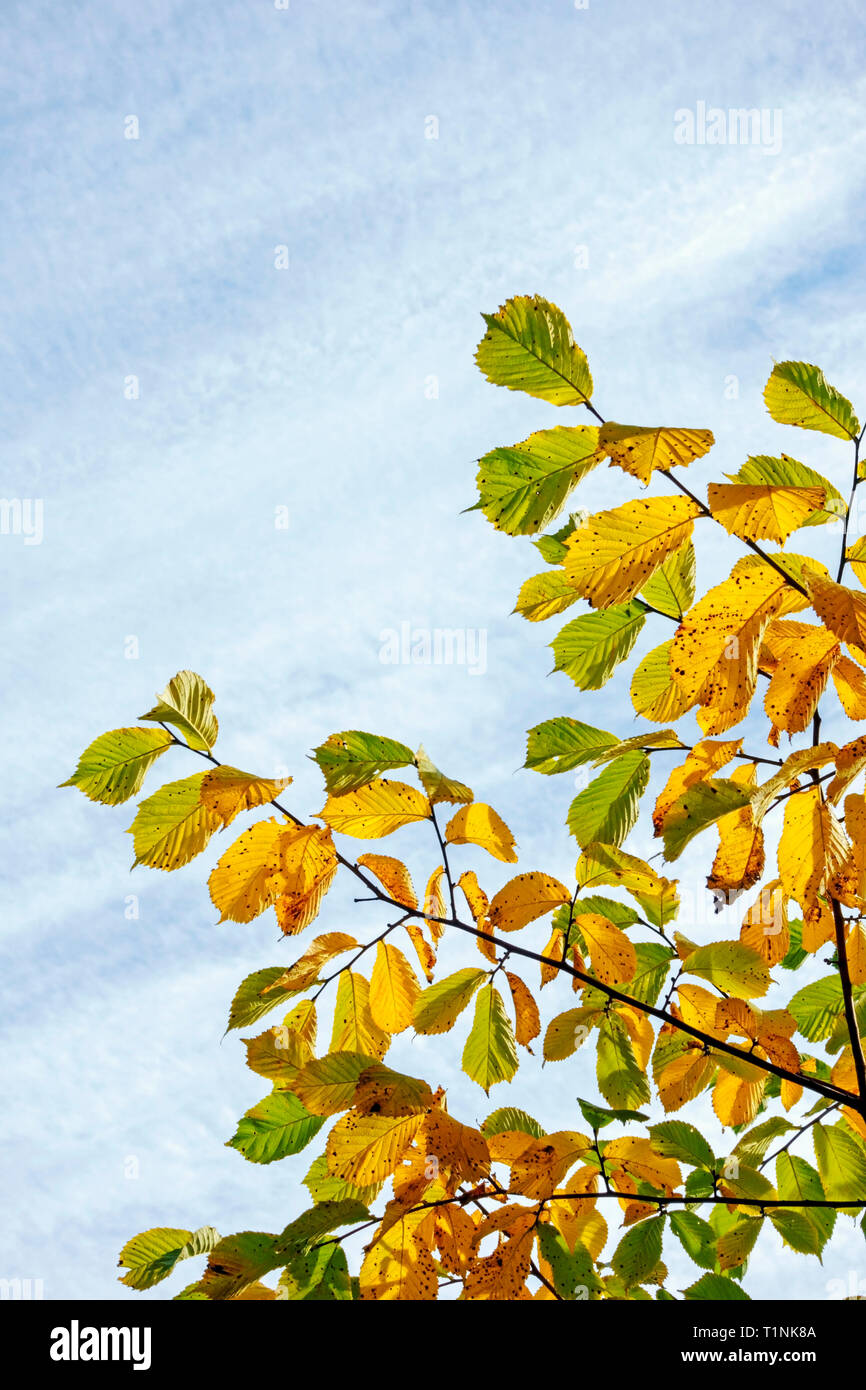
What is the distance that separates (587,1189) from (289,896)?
952 millimetres

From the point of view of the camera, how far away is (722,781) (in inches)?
55.4

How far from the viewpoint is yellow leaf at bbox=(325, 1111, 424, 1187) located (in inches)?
63.2

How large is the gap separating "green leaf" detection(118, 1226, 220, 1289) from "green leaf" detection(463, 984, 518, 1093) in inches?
21.3

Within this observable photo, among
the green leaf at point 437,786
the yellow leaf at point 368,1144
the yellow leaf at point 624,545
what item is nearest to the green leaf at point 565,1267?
the yellow leaf at point 368,1144

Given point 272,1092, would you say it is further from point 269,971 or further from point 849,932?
point 849,932

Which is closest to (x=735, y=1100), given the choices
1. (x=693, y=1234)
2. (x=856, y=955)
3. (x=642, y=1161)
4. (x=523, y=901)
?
(x=642, y=1161)

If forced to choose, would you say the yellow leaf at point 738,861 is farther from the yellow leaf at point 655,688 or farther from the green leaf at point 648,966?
the green leaf at point 648,966

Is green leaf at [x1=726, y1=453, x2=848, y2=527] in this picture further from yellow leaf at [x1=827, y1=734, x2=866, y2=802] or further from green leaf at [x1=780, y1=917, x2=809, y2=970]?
green leaf at [x1=780, y1=917, x2=809, y2=970]

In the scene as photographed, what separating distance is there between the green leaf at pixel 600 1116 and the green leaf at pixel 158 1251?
0.70 m

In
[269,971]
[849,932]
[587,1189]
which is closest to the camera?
[269,971]

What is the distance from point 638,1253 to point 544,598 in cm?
129

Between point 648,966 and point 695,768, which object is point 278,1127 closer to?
point 648,966
